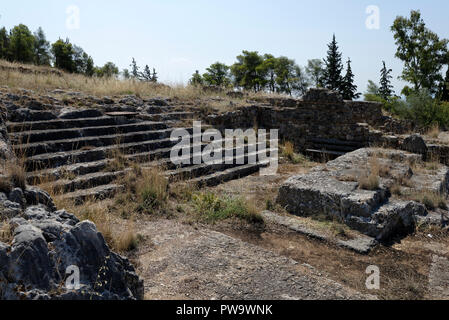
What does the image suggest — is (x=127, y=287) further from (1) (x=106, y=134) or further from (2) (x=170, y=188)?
(1) (x=106, y=134)

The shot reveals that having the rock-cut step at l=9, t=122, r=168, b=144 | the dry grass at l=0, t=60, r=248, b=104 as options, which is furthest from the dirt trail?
the dry grass at l=0, t=60, r=248, b=104

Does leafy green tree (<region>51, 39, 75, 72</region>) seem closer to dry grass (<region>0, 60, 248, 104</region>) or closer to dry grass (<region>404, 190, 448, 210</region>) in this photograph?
dry grass (<region>0, 60, 248, 104</region>)

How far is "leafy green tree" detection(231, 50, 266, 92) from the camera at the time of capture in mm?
48719

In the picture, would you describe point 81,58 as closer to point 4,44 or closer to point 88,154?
point 4,44

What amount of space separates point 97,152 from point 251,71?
4581 centimetres

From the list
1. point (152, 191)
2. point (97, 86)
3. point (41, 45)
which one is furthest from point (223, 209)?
point (41, 45)

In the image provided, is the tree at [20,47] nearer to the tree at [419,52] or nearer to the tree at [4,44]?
the tree at [4,44]

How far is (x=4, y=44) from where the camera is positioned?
28.5m

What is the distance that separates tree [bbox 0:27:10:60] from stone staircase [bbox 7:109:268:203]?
24092mm

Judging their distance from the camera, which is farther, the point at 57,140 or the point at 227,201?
the point at 57,140

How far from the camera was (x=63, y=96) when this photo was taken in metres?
7.95

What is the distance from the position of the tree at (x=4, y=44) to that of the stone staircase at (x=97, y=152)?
24.1 m
